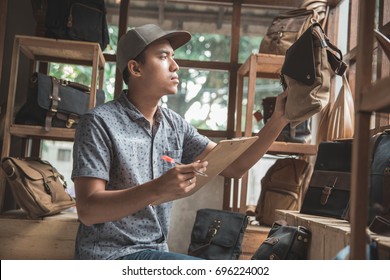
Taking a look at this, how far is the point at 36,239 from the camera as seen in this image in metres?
2.87

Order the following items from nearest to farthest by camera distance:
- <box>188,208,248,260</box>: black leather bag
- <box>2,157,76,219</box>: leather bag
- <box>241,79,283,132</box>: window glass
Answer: <box>188,208,248,260</box>: black leather bag
<box>2,157,76,219</box>: leather bag
<box>241,79,283,132</box>: window glass

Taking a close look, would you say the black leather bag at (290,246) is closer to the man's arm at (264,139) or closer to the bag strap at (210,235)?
the man's arm at (264,139)

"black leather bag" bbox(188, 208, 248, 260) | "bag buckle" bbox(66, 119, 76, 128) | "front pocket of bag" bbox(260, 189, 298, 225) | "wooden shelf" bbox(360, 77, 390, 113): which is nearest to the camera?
"wooden shelf" bbox(360, 77, 390, 113)

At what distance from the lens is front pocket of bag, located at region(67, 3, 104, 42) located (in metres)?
3.15

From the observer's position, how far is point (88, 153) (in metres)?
1.73

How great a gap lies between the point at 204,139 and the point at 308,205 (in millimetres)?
498

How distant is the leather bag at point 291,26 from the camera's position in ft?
9.94

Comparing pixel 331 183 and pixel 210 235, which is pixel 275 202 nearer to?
pixel 210 235

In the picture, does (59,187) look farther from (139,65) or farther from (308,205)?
(308,205)

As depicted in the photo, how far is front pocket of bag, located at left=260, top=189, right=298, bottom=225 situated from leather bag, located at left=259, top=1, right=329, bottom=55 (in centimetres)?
82

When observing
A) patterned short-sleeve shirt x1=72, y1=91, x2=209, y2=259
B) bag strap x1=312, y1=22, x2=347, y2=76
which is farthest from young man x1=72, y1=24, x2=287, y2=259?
bag strap x1=312, y1=22, x2=347, y2=76

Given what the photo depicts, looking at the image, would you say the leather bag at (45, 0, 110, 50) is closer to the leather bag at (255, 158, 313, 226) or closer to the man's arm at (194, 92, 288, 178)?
the leather bag at (255, 158, 313, 226)

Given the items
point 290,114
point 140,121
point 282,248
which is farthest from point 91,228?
point 290,114
